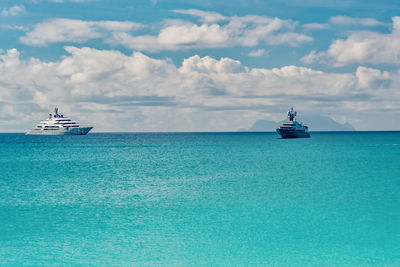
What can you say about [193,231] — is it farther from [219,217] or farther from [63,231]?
[63,231]

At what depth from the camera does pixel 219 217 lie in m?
28.7

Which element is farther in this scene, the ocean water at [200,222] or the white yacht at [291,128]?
the white yacht at [291,128]

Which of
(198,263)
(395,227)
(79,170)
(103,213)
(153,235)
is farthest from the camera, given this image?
(79,170)

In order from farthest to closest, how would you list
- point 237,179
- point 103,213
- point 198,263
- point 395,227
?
point 237,179 < point 103,213 < point 395,227 < point 198,263

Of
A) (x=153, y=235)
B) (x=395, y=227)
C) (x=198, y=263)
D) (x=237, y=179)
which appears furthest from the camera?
(x=237, y=179)

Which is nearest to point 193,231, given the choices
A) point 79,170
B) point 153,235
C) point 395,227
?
point 153,235

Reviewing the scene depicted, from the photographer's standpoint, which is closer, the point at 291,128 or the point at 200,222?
the point at 200,222

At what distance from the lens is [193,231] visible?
25.0 metres

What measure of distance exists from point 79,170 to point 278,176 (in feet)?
96.4

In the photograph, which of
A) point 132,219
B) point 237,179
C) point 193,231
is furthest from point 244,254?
point 237,179

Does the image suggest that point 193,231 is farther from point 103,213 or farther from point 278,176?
point 278,176

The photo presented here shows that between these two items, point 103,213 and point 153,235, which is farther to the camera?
point 103,213

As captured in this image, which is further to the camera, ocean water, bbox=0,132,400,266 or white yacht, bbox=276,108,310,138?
white yacht, bbox=276,108,310,138

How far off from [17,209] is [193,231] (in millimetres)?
15159
